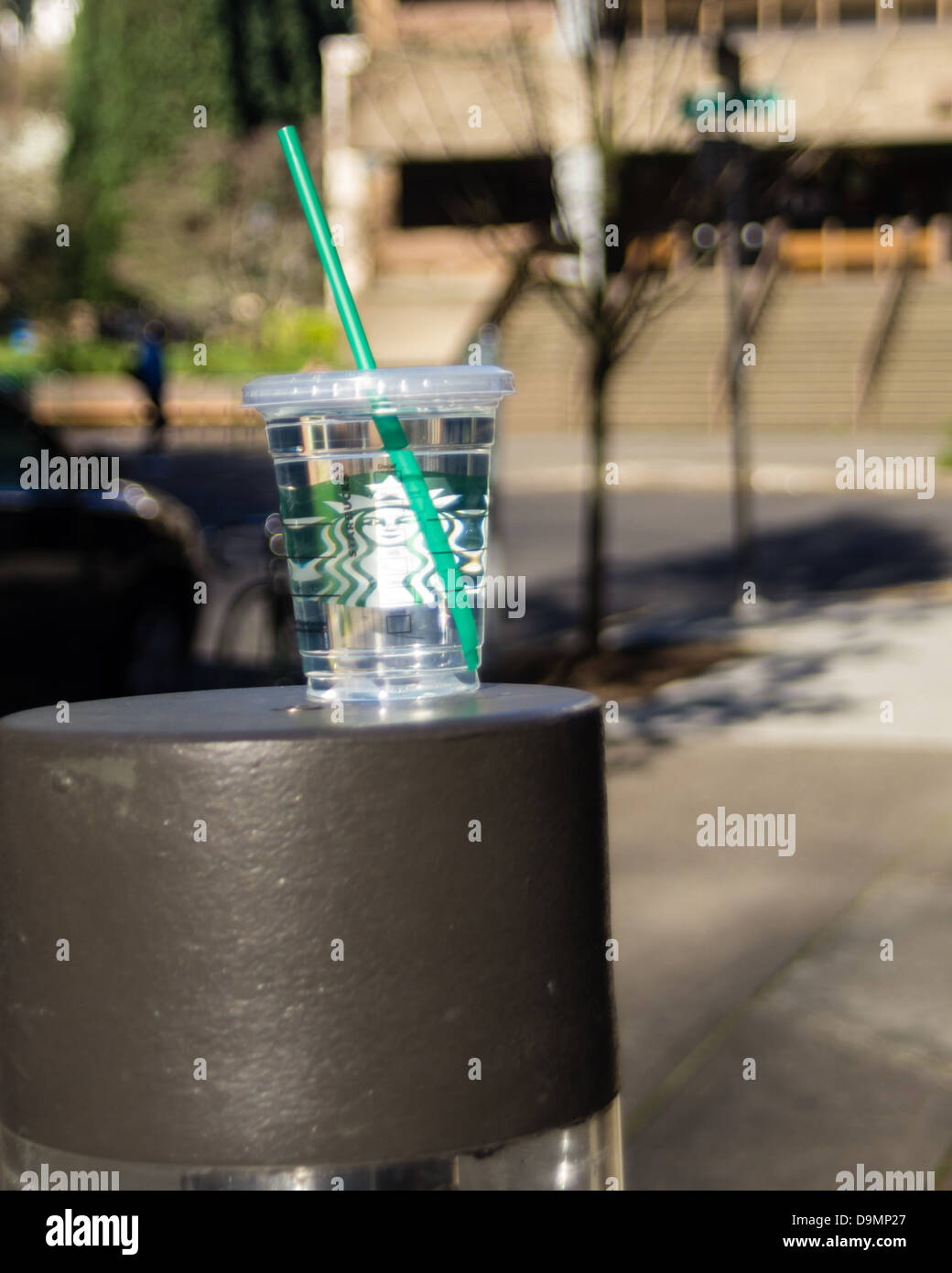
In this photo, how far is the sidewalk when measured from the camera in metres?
4.41

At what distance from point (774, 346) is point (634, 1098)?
1213 inches

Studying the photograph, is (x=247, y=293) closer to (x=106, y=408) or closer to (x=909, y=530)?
(x=106, y=408)

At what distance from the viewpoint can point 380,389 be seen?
7.55 feet

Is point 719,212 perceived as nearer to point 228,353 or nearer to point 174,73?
point 228,353

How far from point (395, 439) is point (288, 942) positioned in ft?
2.22

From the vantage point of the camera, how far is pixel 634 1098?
4645 mm

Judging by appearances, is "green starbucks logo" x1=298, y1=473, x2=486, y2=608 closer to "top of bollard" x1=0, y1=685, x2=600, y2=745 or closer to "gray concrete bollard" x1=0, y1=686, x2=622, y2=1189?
"top of bollard" x1=0, y1=685, x2=600, y2=745

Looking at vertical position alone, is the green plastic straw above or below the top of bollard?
above

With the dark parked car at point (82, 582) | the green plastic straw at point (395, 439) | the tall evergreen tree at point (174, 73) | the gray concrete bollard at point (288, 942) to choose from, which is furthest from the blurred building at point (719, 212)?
the tall evergreen tree at point (174, 73)

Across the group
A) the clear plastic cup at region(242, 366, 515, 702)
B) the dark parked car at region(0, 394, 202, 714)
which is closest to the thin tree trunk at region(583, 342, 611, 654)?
the dark parked car at region(0, 394, 202, 714)

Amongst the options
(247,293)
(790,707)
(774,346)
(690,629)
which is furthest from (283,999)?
(247,293)

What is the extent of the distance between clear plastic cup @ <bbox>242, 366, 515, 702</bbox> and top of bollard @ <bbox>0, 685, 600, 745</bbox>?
0.32 feet

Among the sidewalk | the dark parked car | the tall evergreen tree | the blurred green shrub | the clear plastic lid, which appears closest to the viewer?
the clear plastic lid

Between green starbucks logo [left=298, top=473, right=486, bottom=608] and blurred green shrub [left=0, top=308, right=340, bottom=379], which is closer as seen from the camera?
green starbucks logo [left=298, top=473, right=486, bottom=608]
